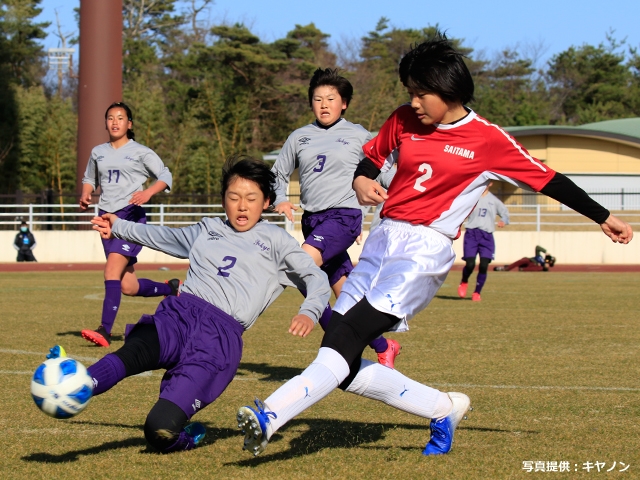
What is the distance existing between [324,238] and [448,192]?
2.53 metres

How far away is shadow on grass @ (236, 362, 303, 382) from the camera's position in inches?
241

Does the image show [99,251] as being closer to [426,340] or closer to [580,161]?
[426,340]

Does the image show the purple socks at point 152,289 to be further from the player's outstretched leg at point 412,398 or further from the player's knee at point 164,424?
the player's outstretched leg at point 412,398

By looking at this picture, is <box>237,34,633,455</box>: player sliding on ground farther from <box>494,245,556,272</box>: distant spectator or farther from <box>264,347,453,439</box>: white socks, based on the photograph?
<box>494,245,556,272</box>: distant spectator

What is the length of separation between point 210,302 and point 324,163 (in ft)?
8.78

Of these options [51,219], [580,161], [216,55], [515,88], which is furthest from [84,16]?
[515,88]

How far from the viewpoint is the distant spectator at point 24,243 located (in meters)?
23.4

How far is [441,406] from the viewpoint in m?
3.97

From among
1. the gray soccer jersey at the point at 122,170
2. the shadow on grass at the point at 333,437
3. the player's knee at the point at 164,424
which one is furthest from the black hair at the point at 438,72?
the gray soccer jersey at the point at 122,170

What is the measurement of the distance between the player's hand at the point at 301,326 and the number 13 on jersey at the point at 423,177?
762 millimetres

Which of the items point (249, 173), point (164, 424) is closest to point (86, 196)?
point (249, 173)

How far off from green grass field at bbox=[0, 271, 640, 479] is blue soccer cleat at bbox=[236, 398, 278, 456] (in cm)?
28

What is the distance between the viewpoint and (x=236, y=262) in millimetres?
4301

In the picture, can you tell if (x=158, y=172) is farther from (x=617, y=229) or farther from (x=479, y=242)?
(x=479, y=242)
